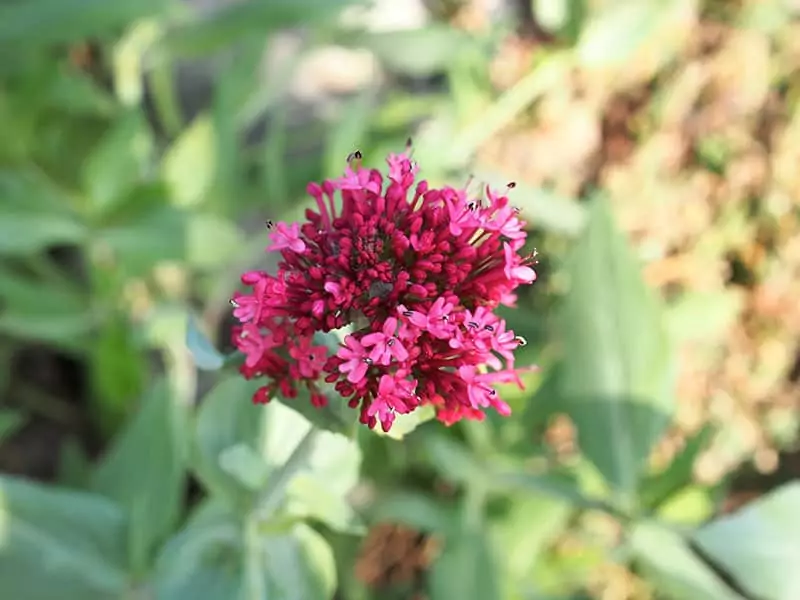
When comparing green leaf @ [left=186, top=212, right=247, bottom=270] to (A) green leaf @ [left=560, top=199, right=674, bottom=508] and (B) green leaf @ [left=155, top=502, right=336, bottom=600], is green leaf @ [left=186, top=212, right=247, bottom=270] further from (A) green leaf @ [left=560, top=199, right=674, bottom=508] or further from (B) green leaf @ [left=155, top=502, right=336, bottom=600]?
(A) green leaf @ [left=560, top=199, right=674, bottom=508]

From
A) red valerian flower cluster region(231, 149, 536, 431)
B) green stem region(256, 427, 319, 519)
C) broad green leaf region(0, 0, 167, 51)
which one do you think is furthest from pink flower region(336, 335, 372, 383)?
broad green leaf region(0, 0, 167, 51)

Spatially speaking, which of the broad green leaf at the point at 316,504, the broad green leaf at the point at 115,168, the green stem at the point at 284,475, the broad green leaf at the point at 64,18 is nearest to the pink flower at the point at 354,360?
the green stem at the point at 284,475

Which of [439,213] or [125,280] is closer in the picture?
[439,213]

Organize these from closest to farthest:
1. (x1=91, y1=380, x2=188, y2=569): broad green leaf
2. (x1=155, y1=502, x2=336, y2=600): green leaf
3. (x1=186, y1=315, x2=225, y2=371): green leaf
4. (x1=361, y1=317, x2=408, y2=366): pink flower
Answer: (x1=361, y1=317, x2=408, y2=366): pink flower
(x1=186, y1=315, x2=225, y2=371): green leaf
(x1=155, y1=502, x2=336, y2=600): green leaf
(x1=91, y1=380, x2=188, y2=569): broad green leaf

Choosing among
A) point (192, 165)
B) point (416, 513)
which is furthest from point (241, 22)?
point (416, 513)

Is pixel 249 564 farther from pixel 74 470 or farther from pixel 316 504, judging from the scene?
pixel 74 470

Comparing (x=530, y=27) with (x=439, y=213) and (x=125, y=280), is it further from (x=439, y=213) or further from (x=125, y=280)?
(x=439, y=213)

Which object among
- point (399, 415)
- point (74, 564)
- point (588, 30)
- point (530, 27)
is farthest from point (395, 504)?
point (530, 27)
